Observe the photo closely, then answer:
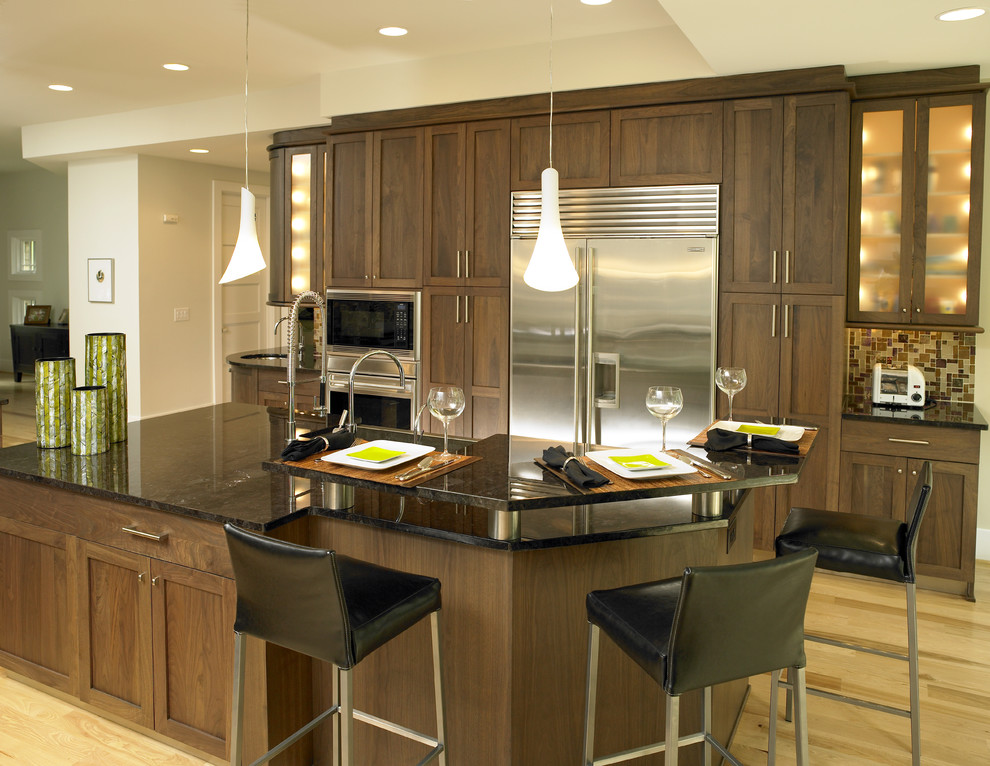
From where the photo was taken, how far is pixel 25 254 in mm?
10719

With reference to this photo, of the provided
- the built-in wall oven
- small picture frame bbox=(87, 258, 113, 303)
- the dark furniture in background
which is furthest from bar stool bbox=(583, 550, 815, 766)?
the dark furniture in background

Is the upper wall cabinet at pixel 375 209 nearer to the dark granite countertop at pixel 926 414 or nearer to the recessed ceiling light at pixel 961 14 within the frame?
the dark granite countertop at pixel 926 414

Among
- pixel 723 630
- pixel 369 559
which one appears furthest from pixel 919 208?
pixel 369 559

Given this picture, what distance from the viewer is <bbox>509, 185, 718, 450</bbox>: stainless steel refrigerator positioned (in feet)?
13.6

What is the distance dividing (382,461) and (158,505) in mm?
814

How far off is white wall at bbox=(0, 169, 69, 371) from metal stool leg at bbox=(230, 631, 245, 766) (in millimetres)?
9886

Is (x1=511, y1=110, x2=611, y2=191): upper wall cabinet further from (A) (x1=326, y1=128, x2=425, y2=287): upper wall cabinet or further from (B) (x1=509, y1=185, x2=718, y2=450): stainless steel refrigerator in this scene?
(A) (x1=326, y1=128, x2=425, y2=287): upper wall cabinet

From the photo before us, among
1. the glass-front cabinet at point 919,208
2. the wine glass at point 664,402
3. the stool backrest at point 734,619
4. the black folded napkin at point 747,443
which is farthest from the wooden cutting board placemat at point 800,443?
the glass-front cabinet at point 919,208

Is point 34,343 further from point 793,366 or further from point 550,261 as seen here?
point 550,261

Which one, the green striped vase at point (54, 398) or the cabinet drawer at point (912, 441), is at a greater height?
the green striped vase at point (54, 398)

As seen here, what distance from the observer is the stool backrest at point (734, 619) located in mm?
1579

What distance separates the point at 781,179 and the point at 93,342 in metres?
3.23

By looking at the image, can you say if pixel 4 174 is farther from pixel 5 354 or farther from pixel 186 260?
pixel 186 260

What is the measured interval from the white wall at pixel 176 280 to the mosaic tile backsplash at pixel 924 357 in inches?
230
